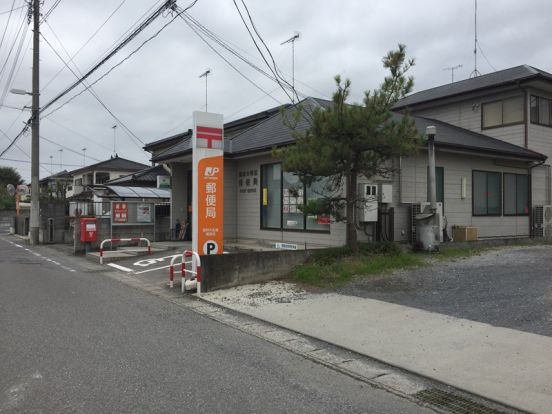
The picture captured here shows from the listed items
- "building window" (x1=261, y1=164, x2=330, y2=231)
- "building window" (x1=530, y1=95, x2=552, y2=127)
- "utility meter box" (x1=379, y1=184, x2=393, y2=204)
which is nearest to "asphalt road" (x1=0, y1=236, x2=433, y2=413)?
"building window" (x1=261, y1=164, x2=330, y2=231)

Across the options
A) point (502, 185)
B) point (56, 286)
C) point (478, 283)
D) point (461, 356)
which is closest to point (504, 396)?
point (461, 356)

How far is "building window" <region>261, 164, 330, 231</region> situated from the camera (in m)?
14.5

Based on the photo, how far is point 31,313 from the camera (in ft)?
26.2

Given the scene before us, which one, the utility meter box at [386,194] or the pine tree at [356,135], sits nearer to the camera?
the pine tree at [356,135]

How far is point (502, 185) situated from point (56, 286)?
1484 centimetres

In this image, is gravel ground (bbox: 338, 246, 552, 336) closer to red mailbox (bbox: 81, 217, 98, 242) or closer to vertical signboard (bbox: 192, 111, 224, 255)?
vertical signboard (bbox: 192, 111, 224, 255)

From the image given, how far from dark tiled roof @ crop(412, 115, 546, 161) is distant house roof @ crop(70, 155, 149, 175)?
36275mm

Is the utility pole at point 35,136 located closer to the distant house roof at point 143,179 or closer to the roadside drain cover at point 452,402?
the distant house roof at point 143,179

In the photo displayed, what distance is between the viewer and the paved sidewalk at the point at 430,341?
15.7ft

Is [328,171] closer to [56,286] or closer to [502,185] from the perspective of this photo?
[56,286]

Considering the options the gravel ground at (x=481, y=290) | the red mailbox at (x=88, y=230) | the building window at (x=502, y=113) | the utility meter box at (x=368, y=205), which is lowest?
the gravel ground at (x=481, y=290)

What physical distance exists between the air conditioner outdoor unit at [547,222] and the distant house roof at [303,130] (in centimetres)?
197

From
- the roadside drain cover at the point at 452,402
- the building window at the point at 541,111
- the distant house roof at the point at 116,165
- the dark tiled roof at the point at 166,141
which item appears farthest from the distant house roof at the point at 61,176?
the roadside drain cover at the point at 452,402

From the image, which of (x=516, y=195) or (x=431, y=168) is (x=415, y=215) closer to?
(x=431, y=168)
